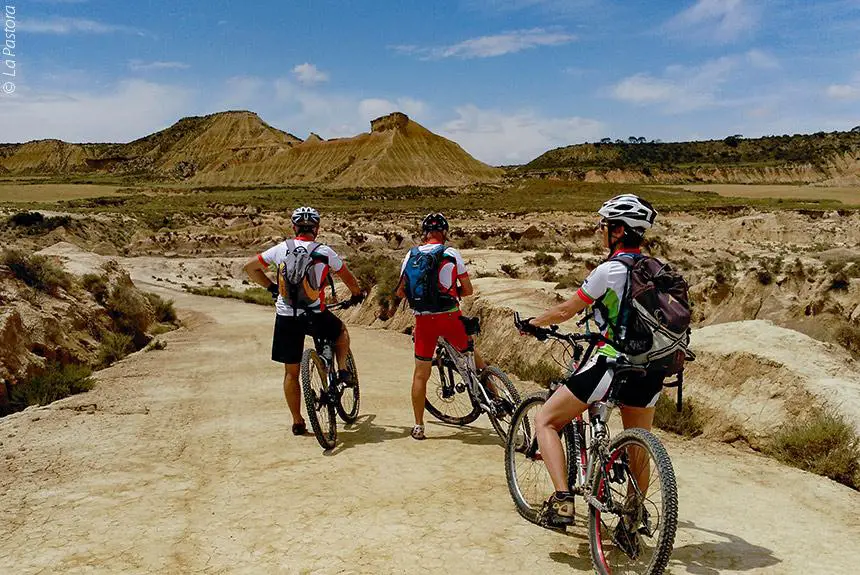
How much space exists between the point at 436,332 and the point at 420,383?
23.2 inches

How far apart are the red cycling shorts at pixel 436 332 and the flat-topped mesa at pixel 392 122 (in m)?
153

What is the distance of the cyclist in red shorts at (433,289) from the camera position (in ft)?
20.1

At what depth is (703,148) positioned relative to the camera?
17738cm

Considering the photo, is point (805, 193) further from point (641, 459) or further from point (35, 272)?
point (641, 459)

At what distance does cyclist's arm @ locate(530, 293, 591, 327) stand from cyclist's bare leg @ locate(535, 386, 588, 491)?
417mm

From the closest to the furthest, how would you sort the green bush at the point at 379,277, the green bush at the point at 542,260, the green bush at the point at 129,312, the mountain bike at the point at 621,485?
the mountain bike at the point at 621,485
the green bush at the point at 129,312
the green bush at the point at 379,277
the green bush at the point at 542,260

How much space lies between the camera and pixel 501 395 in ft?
21.6

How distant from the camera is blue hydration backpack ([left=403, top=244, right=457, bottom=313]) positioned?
20.1 feet

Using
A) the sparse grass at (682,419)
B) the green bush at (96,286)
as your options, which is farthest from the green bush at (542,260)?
the sparse grass at (682,419)

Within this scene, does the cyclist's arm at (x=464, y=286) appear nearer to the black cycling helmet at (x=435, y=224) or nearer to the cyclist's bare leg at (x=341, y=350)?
the black cycling helmet at (x=435, y=224)

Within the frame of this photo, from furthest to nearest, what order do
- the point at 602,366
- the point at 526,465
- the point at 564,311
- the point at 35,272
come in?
the point at 35,272 < the point at 526,465 < the point at 564,311 < the point at 602,366

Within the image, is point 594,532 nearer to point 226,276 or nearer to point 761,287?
point 761,287

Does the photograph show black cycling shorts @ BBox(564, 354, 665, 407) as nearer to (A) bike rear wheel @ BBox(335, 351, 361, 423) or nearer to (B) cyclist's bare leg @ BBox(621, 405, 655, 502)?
(B) cyclist's bare leg @ BBox(621, 405, 655, 502)

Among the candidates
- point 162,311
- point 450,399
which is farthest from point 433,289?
point 162,311
